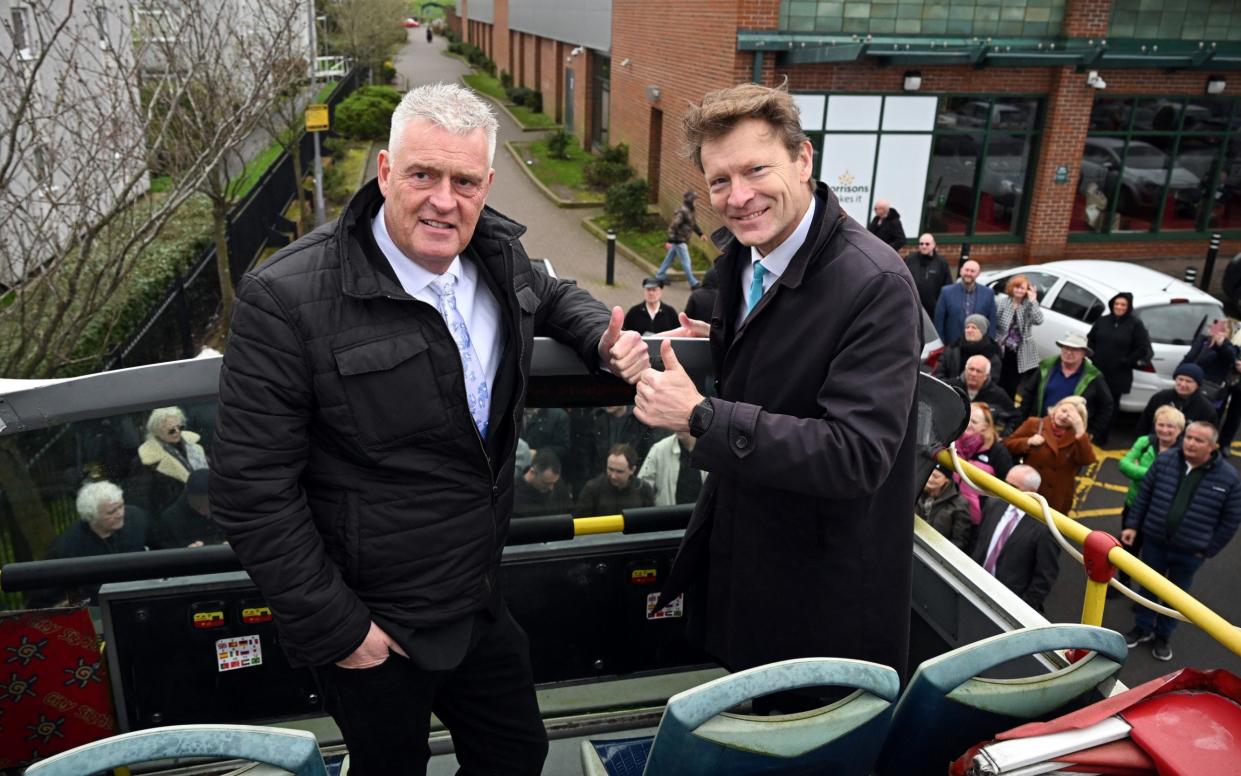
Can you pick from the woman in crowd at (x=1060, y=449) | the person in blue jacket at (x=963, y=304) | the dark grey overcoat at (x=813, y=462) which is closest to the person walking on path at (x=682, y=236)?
the person in blue jacket at (x=963, y=304)

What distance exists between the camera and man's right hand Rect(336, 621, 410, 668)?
2230 millimetres

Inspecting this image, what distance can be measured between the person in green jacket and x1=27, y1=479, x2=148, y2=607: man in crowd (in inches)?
246

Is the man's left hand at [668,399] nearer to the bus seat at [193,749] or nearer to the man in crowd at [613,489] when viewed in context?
the bus seat at [193,749]

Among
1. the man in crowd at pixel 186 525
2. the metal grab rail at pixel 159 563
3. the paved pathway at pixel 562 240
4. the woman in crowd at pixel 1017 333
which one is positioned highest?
the metal grab rail at pixel 159 563

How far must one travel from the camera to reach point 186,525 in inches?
144

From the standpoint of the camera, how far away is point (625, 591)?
12.4 feet

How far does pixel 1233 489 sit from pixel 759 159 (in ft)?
19.2

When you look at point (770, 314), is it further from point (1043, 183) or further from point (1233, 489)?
point (1043, 183)

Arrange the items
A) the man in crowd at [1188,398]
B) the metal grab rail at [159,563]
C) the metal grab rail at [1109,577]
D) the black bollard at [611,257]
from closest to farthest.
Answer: the metal grab rail at [1109,577]
the metal grab rail at [159,563]
the man in crowd at [1188,398]
the black bollard at [611,257]

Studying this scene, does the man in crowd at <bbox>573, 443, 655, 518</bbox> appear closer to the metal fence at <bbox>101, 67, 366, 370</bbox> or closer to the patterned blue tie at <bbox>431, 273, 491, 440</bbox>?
the patterned blue tie at <bbox>431, 273, 491, 440</bbox>

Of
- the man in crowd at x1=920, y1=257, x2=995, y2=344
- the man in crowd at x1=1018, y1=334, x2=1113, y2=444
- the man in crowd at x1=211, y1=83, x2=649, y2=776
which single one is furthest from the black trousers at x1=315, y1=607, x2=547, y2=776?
the man in crowd at x1=920, y1=257, x2=995, y2=344

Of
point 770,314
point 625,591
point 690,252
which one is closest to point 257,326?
point 770,314

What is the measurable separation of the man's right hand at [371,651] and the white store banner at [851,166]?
15.0m

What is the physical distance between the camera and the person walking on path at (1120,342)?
998cm
